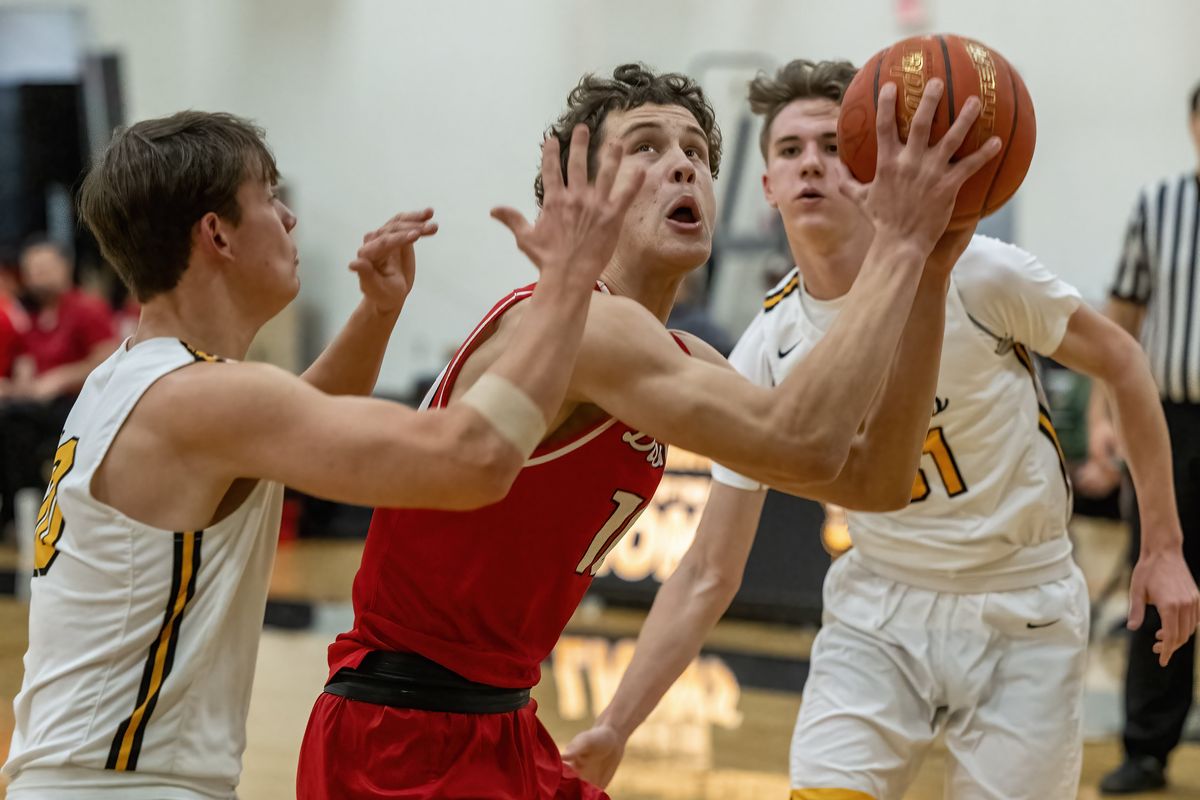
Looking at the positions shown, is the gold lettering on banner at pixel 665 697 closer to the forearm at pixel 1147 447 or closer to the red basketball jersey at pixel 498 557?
the forearm at pixel 1147 447

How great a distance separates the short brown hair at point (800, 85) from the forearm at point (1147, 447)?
0.99m

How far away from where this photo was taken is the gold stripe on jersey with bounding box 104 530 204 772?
237 cm

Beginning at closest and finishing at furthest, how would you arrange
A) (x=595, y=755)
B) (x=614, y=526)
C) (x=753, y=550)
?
(x=614, y=526)
(x=595, y=755)
(x=753, y=550)

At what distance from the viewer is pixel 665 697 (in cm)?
710

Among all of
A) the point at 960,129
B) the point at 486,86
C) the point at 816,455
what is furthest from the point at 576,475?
the point at 486,86

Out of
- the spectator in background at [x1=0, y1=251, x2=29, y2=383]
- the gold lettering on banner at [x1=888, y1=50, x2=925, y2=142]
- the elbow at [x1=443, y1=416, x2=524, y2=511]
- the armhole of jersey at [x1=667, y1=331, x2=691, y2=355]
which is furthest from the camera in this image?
the spectator in background at [x1=0, y1=251, x2=29, y2=383]

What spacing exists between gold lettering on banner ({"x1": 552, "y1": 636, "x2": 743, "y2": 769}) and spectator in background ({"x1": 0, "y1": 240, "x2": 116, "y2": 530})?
503cm

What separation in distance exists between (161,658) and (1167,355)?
454 centimetres

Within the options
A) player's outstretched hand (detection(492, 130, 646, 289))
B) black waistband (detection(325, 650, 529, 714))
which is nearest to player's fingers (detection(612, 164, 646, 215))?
player's outstretched hand (detection(492, 130, 646, 289))

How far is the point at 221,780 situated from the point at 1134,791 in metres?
4.03

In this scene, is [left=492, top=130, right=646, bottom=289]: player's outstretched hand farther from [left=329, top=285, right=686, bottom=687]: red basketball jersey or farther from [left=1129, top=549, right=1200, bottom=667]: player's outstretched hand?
[left=1129, top=549, right=1200, bottom=667]: player's outstretched hand

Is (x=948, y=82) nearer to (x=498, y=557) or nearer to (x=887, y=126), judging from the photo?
(x=887, y=126)

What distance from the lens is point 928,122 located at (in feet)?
8.09

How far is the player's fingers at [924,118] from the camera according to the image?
2461 millimetres
